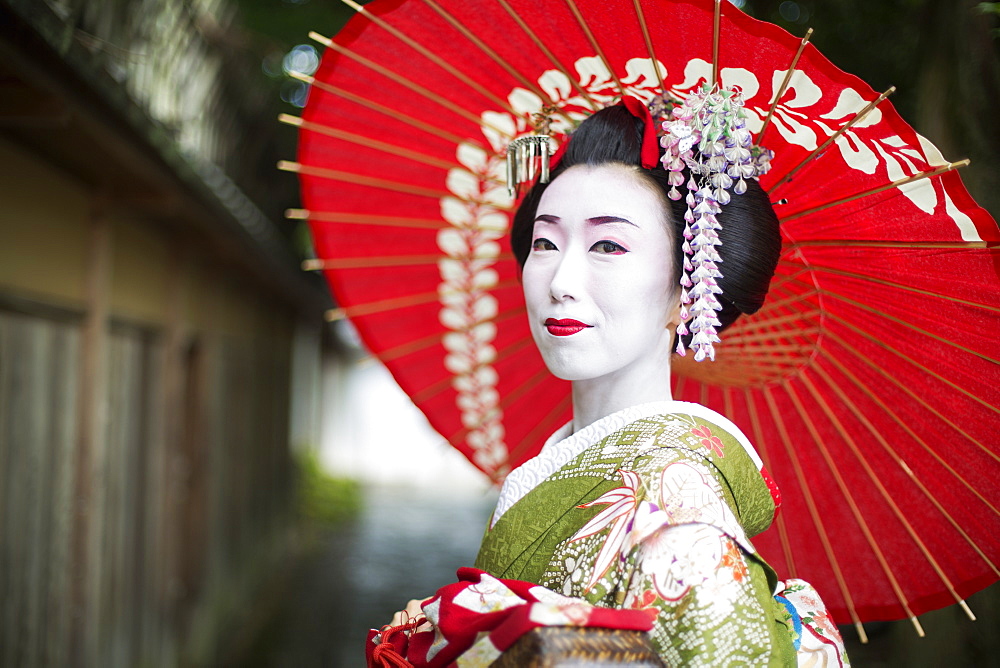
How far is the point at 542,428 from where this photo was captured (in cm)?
263

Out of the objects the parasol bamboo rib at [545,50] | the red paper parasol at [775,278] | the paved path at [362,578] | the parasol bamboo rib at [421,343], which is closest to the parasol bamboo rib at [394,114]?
the red paper parasol at [775,278]

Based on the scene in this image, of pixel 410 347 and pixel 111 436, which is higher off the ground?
pixel 410 347

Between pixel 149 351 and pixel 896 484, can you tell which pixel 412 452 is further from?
pixel 896 484

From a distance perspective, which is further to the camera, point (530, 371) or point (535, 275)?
point (530, 371)

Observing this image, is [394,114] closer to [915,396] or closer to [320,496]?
[915,396]

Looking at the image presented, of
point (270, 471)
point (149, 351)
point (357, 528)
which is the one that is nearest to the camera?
point (149, 351)

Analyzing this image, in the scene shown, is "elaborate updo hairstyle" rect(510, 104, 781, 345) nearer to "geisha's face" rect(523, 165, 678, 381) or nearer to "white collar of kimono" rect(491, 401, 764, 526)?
"geisha's face" rect(523, 165, 678, 381)

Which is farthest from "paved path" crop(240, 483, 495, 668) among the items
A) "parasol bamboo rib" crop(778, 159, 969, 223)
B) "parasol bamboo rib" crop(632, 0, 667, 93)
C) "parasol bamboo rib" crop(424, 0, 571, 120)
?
"parasol bamboo rib" crop(632, 0, 667, 93)

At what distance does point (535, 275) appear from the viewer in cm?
188

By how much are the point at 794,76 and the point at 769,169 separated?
25 cm

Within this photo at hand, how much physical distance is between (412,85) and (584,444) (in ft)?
3.29

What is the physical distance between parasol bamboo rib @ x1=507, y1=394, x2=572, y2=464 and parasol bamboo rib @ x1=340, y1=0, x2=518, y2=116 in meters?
0.90

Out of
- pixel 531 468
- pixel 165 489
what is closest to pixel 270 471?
pixel 165 489

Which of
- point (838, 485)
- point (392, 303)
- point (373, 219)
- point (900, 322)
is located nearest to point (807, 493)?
point (838, 485)
